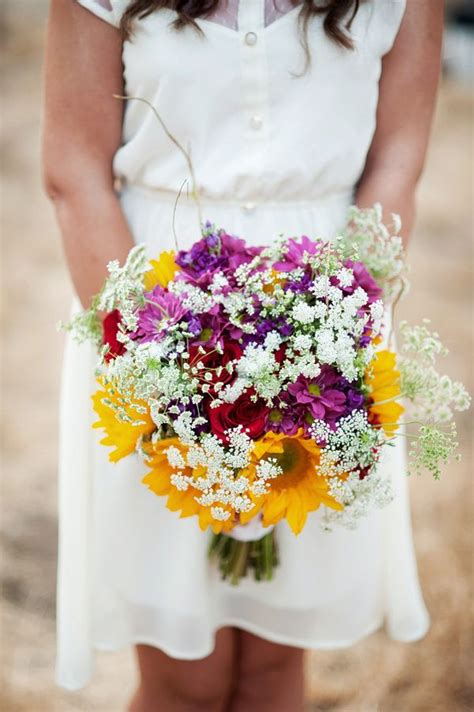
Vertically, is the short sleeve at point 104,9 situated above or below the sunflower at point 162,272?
above

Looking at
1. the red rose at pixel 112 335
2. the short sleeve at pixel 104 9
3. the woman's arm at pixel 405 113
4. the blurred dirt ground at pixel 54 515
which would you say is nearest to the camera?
the red rose at pixel 112 335

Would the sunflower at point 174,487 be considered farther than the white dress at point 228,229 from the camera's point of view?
No

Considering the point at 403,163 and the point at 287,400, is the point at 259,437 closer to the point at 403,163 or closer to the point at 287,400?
the point at 287,400

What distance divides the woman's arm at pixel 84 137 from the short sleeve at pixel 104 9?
0.04 ft

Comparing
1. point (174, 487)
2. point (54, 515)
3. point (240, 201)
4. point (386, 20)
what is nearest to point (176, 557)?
point (174, 487)

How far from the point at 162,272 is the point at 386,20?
567 mm

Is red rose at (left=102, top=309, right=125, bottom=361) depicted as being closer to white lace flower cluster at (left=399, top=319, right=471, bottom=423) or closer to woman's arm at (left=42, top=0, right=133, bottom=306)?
woman's arm at (left=42, top=0, right=133, bottom=306)

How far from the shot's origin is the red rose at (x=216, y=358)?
45.9 inches

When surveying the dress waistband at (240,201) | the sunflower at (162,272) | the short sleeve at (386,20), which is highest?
the short sleeve at (386,20)

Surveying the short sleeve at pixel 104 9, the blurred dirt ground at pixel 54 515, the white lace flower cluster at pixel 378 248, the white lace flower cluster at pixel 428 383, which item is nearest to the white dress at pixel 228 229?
the short sleeve at pixel 104 9

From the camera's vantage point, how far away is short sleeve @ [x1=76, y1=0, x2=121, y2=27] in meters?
1.36

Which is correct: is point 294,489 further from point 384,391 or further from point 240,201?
point 240,201

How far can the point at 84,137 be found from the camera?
1466 millimetres

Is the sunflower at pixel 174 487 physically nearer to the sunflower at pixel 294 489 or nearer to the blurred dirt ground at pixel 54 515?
the sunflower at pixel 294 489
